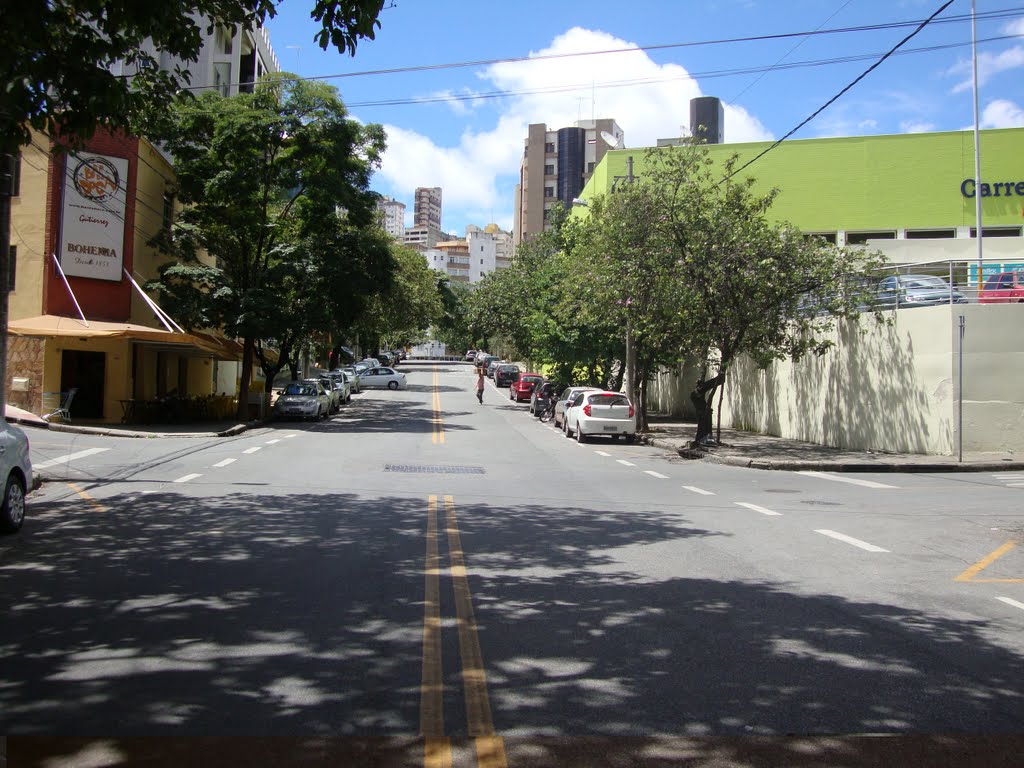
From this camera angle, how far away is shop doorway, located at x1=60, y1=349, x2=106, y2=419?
87.1ft

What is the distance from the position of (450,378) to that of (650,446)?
44843 millimetres

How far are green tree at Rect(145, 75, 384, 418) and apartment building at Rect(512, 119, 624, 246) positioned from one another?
69.2 metres

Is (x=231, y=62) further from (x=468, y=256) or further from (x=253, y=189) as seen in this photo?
(x=468, y=256)

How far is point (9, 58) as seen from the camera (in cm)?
679

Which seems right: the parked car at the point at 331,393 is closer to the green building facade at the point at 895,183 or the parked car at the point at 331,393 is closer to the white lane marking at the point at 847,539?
the green building facade at the point at 895,183

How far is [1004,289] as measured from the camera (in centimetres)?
1939

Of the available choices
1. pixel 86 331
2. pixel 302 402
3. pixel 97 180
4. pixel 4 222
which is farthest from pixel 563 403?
pixel 4 222

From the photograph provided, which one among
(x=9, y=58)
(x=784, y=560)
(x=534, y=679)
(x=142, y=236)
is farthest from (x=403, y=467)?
(x=142, y=236)

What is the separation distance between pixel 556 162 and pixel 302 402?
252 ft

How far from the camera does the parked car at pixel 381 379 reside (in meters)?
56.5

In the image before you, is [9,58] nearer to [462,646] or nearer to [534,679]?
[462,646]

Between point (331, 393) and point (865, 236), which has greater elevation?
point (865, 236)

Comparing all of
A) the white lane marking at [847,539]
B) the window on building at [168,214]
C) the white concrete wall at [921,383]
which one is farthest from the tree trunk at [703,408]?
the window on building at [168,214]

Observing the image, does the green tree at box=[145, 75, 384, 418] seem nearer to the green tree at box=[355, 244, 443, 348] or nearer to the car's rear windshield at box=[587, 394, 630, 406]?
the car's rear windshield at box=[587, 394, 630, 406]
